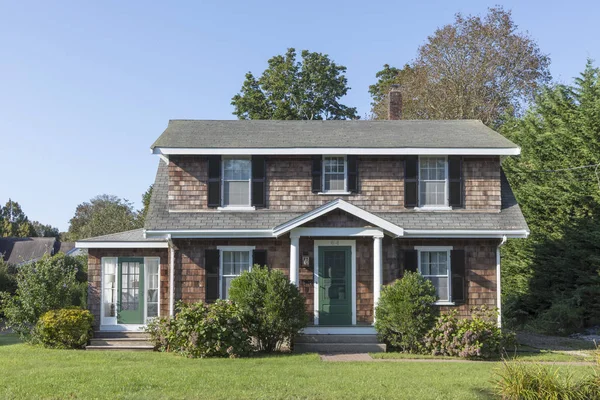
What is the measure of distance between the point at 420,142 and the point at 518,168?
9.27 m

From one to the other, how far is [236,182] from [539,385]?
1108 centimetres

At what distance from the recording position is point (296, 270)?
63.0 feet

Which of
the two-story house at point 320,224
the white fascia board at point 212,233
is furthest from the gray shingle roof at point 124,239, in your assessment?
the white fascia board at point 212,233

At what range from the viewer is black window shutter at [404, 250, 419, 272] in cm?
1983

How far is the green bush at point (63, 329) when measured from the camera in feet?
63.4

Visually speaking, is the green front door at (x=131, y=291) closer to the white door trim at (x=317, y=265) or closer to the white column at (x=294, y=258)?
the white column at (x=294, y=258)

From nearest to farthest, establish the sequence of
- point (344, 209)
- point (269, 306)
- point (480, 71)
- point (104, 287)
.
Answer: point (269, 306) < point (344, 209) < point (104, 287) < point (480, 71)

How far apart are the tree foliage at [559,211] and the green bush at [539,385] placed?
40.7ft

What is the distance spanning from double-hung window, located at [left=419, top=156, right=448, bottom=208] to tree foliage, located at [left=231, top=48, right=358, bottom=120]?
22.8 meters

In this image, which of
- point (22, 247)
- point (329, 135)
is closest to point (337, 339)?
point (329, 135)

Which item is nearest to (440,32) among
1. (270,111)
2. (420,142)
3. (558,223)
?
(270,111)

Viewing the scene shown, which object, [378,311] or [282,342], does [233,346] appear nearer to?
[282,342]

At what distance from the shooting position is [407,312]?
17.9 metres

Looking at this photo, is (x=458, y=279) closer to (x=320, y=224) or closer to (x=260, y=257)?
(x=320, y=224)
